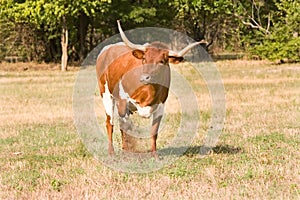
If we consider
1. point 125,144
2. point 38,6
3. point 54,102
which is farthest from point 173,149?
point 38,6

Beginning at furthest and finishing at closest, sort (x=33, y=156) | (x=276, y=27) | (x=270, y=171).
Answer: (x=276, y=27) → (x=33, y=156) → (x=270, y=171)

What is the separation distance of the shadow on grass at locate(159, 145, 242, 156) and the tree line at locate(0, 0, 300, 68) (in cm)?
2749

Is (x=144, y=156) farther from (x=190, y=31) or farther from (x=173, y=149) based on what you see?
(x=190, y=31)

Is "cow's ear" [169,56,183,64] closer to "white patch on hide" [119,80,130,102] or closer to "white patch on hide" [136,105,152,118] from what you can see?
"white patch on hide" [136,105,152,118]

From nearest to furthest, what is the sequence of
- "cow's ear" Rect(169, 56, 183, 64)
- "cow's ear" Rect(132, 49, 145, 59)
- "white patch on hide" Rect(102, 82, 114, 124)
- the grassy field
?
the grassy field
"cow's ear" Rect(132, 49, 145, 59)
"cow's ear" Rect(169, 56, 183, 64)
"white patch on hide" Rect(102, 82, 114, 124)

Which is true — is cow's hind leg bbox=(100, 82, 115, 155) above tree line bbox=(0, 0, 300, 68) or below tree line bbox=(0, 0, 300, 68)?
above

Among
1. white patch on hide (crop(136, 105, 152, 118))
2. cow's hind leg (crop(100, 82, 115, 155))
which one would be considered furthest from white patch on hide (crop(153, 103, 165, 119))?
cow's hind leg (crop(100, 82, 115, 155))

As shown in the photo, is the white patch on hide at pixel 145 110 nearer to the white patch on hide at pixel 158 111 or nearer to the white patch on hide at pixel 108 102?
the white patch on hide at pixel 158 111

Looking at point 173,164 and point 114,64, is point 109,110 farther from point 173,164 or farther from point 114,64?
point 173,164

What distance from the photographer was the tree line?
38.6 metres

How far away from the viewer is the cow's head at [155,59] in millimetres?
8242

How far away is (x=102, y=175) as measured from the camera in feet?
27.1

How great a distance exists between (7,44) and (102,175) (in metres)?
46.8

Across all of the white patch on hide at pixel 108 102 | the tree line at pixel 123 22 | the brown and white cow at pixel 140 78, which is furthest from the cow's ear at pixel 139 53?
the tree line at pixel 123 22
